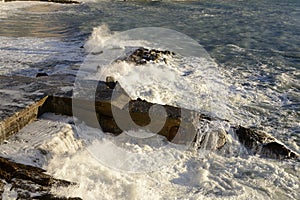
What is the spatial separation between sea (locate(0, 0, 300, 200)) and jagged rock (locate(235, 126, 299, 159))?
0.41ft

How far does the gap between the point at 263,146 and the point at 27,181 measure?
146 inches

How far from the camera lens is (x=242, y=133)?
5.88 metres

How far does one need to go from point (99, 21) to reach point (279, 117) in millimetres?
13078

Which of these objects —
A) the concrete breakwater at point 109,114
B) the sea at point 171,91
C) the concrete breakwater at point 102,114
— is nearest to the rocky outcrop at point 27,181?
the sea at point 171,91

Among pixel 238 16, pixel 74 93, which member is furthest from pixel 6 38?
pixel 238 16

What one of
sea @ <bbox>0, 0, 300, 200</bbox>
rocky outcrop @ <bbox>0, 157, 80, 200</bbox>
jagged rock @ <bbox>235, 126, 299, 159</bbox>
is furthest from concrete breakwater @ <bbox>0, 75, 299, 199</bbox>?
rocky outcrop @ <bbox>0, 157, 80, 200</bbox>

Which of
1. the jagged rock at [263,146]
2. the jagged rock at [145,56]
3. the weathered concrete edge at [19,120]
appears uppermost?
the jagged rock at [145,56]

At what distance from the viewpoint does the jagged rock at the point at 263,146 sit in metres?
5.57

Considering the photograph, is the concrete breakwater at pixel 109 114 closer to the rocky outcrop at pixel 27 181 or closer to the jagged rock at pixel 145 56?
the rocky outcrop at pixel 27 181

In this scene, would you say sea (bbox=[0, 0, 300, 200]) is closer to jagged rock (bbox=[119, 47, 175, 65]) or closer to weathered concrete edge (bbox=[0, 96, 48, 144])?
weathered concrete edge (bbox=[0, 96, 48, 144])

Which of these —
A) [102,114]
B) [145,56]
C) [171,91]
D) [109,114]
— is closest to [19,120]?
[102,114]

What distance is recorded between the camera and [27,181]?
4031 mm

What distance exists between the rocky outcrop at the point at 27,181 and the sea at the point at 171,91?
11 cm

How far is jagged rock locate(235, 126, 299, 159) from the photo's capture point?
557 centimetres
